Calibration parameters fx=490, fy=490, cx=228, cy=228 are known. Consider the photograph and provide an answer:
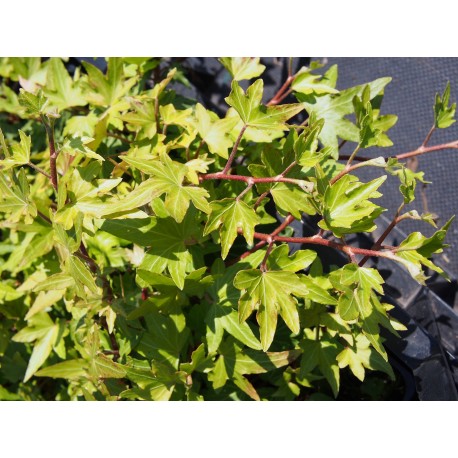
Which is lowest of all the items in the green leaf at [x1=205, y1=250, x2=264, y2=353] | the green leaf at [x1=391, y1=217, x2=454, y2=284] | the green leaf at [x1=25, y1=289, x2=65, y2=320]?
the green leaf at [x1=25, y1=289, x2=65, y2=320]

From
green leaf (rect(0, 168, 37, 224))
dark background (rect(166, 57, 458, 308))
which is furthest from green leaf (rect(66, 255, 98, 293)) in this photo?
dark background (rect(166, 57, 458, 308))

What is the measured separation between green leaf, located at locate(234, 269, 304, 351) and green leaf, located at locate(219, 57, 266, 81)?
1.62 feet

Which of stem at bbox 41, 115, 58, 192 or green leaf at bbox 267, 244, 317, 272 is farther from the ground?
stem at bbox 41, 115, 58, 192

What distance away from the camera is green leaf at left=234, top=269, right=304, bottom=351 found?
0.79 metres

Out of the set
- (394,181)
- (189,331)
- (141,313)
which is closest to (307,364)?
(189,331)

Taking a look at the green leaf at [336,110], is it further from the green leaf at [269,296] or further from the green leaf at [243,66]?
the green leaf at [269,296]

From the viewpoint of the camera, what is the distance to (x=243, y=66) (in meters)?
1.09

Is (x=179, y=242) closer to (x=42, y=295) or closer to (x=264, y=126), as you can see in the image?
(x=264, y=126)

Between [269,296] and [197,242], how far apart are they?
0.20 m

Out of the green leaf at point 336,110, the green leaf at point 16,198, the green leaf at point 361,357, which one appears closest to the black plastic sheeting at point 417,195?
the green leaf at point 361,357

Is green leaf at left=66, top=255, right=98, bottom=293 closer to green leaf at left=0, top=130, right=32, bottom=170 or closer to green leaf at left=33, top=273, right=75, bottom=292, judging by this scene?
green leaf at left=33, top=273, right=75, bottom=292

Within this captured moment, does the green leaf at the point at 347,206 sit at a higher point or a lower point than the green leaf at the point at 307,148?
lower

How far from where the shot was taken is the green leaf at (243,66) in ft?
3.56

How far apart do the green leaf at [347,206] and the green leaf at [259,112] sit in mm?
167
